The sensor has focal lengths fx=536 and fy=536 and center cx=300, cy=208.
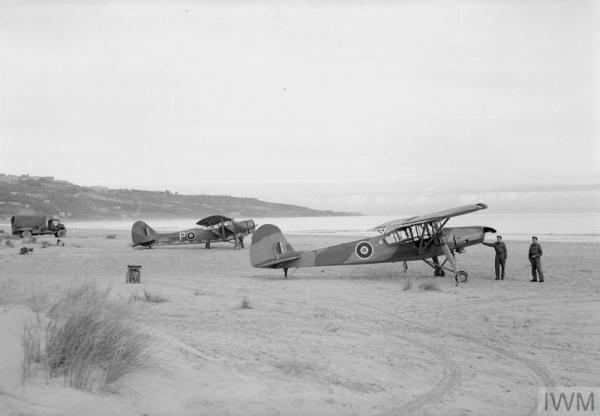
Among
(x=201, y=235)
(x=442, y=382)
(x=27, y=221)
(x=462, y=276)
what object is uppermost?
(x=201, y=235)

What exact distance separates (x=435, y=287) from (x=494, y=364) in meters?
6.37

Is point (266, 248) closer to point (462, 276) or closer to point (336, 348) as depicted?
point (462, 276)

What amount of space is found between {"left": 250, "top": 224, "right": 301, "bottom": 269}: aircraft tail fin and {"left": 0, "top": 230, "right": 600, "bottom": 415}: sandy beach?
118cm

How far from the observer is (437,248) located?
621 inches

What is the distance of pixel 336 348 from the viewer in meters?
7.48

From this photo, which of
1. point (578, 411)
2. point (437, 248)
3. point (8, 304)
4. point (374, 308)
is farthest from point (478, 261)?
point (8, 304)

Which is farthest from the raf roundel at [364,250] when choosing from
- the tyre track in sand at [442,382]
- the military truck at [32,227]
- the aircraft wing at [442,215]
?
the military truck at [32,227]

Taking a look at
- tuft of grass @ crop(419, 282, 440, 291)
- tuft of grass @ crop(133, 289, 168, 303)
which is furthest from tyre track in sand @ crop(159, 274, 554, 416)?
tuft of grass @ crop(133, 289, 168, 303)

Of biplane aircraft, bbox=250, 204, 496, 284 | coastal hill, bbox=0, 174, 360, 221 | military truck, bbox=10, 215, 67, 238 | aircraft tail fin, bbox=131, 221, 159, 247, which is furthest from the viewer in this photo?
coastal hill, bbox=0, 174, 360, 221

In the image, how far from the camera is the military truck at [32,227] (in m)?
42.2

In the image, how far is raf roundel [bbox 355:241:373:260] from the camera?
15734 mm

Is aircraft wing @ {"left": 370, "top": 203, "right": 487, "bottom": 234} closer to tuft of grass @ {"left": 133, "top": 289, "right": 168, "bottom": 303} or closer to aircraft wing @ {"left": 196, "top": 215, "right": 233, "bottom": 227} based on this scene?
tuft of grass @ {"left": 133, "top": 289, "right": 168, "bottom": 303}

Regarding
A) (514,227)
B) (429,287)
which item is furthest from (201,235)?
(514,227)

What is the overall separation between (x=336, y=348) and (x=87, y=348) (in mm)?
3543
